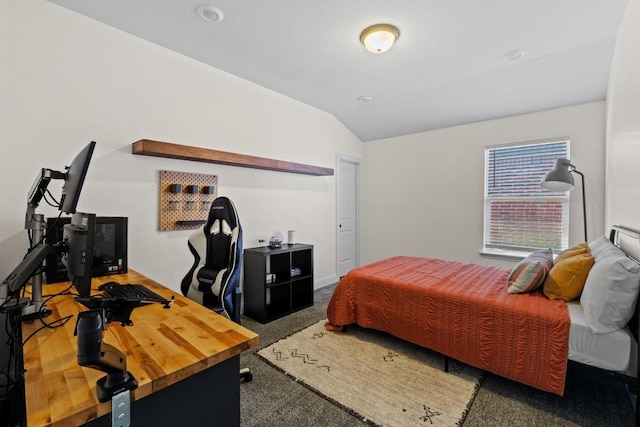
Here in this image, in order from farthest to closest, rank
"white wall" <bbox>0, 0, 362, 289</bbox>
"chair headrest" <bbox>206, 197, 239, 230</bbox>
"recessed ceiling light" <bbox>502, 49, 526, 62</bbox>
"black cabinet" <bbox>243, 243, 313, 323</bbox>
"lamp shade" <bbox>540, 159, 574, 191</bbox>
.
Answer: "black cabinet" <bbox>243, 243, 313, 323</bbox> < "lamp shade" <bbox>540, 159, 574, 191</bbox> < "recessed ceiling light" <bbox>502, 49, 526, 62</bbox> < "chair headrest" <bbox>206, 197, 239, 230</bbox> < "white wall" <bbox>0, 0, 362, 289</bbox>

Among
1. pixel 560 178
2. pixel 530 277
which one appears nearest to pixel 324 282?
pixel 530 277

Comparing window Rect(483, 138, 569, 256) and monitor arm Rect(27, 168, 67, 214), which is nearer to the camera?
monitor arm Rect(27, 168, 67, 214)

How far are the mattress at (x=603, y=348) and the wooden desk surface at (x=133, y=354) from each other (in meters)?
1.86

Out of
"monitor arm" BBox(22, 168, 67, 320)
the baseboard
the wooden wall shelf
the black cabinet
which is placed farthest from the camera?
the baseboard

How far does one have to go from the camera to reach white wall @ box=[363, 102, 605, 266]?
3.24 m

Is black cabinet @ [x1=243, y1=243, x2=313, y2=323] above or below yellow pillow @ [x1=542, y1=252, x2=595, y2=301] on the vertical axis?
below

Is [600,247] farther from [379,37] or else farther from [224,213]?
[224,213]

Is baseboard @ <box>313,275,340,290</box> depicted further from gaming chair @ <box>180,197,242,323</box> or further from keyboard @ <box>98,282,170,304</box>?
keyboard @ <box>98,282,170,304</box>

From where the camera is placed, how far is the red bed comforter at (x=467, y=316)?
1.77 meters

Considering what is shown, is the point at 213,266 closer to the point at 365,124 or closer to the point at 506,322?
the point at 506,322

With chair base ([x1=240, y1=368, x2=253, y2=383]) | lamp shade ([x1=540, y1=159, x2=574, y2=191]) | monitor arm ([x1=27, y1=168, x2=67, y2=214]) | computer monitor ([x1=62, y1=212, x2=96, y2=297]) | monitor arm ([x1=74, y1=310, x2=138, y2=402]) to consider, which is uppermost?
lamp shade ([x1=540, y1=159, x2=574, y2=191])

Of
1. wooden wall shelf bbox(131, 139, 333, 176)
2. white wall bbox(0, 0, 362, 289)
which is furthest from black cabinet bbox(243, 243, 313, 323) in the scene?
wooden wall shelf bbox(131, 139, 333, 176)

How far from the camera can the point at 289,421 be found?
67.4 inches

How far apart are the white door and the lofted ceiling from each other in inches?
54.4
